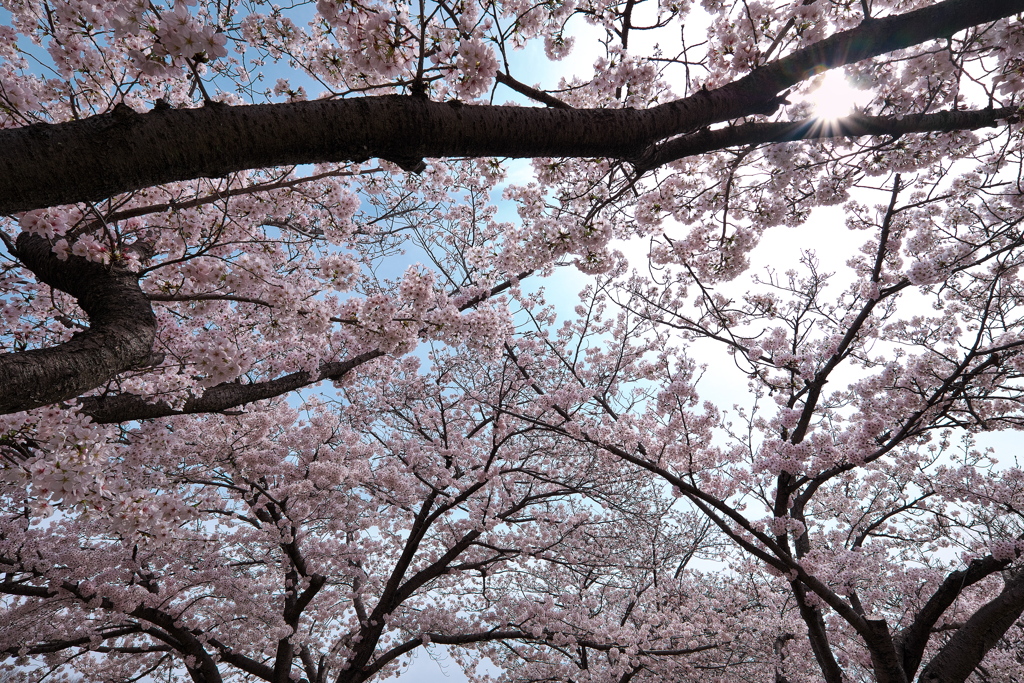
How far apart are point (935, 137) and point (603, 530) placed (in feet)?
31.6

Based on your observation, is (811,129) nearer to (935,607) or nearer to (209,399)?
(209,399)

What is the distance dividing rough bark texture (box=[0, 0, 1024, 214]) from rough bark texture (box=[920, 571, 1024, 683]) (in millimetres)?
5397

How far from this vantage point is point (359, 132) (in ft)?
6.02

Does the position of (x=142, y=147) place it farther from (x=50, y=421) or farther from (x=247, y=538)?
(x=247, y=538)

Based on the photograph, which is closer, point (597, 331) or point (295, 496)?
point (295, 496)

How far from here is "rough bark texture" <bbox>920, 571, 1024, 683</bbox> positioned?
4539 millimetres

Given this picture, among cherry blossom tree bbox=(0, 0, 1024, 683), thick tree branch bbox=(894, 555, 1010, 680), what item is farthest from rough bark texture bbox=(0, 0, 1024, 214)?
thick tree branch bbox=(894, 555, 1010, 680)

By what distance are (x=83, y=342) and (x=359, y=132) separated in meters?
2.09

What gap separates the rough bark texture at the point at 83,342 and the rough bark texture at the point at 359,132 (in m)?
0.93

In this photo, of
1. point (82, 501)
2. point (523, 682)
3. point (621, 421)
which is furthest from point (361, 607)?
point (82, 501)

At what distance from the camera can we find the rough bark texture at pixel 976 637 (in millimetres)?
4539

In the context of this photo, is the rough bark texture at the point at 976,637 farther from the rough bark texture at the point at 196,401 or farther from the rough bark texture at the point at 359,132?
the rough bark texture at the point at 196,401

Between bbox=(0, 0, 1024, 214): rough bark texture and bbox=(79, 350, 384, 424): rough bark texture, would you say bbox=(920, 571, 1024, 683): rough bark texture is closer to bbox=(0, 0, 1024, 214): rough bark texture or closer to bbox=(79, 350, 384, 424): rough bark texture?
bbox=(0, 0, 1024, 214): rough bark texture

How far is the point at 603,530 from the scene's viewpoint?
35.8 feet
